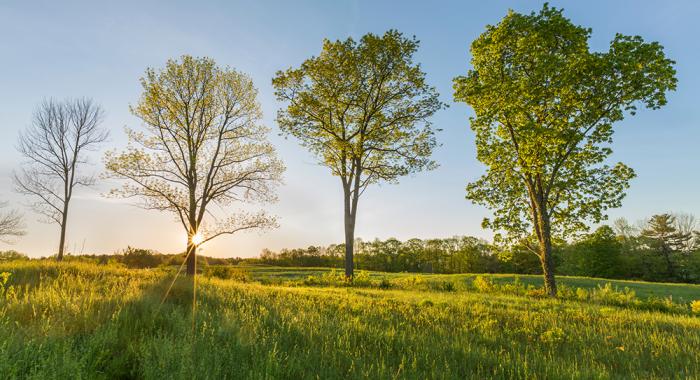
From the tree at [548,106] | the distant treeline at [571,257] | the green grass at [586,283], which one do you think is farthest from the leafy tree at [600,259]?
the tree at [548,106]

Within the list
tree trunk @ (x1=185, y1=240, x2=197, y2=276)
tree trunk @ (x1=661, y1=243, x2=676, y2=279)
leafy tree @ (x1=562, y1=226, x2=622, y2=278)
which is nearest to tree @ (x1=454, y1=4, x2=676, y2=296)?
tree trunk @ (x1=185, y1=240, x2=197, y2=276)

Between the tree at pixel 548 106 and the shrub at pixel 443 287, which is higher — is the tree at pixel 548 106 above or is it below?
above

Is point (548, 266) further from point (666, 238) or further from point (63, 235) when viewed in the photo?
point (666, 238)

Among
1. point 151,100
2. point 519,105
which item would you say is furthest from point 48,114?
point 519,105

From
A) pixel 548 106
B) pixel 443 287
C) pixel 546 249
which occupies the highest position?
pixel 548 106

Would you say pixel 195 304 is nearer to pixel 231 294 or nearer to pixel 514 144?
pixel 231 294

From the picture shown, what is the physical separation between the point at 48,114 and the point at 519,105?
3184 cm

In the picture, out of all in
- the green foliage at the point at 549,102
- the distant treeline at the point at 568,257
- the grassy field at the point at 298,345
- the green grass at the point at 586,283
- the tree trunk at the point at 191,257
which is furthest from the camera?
the distant treeline at the point at 568,257

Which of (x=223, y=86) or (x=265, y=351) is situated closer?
(x=265, y=351)

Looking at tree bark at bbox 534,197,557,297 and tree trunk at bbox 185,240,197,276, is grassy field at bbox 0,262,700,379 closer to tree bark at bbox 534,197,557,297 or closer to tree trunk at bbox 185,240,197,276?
tree bark at bbox 534,197,557,297

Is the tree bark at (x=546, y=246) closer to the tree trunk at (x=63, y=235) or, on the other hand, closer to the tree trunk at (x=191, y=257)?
the tree trunk at (x=191, y=257)

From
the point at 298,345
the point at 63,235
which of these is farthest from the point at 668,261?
the point at 63,235

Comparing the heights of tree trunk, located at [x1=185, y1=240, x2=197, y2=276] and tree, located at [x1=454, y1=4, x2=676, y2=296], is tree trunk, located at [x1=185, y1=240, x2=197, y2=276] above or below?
below

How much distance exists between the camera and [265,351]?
15.3 ft
